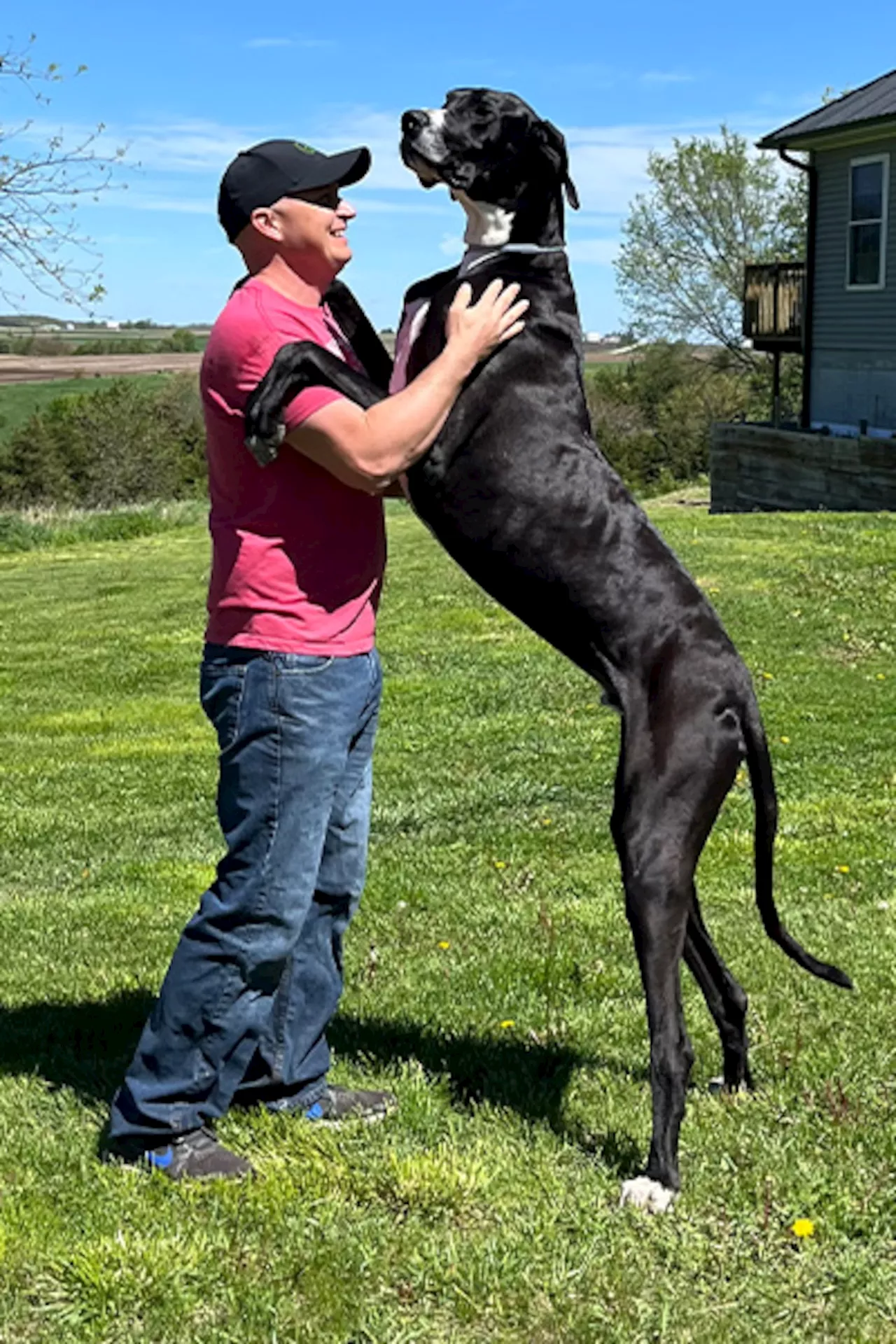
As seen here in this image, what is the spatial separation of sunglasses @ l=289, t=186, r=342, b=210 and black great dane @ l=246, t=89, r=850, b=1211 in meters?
0.19

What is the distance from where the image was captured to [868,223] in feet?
77.3

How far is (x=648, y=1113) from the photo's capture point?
4090mm

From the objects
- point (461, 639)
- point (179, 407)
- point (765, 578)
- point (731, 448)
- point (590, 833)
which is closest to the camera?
point (590, 833)

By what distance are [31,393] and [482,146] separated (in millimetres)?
74032

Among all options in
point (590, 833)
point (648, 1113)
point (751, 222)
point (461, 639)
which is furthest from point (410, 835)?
point (751, 222)

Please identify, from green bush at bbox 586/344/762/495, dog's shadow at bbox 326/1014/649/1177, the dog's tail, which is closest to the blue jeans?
dog's shadow at bbox 326/1014/649/1177

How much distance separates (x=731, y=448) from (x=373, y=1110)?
75.1ft

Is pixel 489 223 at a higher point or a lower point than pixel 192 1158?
higher

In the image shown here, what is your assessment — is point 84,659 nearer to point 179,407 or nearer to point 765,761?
point 765,761

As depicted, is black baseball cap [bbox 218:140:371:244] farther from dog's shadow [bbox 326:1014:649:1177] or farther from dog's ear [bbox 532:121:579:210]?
dog's shadow [bbox 326:1014:649:1177]

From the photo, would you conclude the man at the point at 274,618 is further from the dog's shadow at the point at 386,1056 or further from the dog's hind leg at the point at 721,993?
the dog's hind leg at the point at 721,993

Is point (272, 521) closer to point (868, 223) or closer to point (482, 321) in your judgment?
point (482, 321)

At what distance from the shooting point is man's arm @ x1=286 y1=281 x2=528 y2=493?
3.30 m

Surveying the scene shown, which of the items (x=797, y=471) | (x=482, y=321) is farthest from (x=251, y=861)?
(x=797, y=471)
